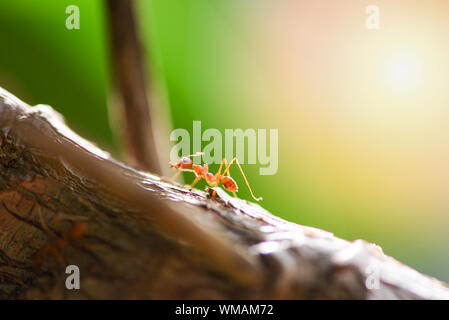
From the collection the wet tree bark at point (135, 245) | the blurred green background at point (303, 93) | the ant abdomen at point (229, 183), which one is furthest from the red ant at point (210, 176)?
the blurred green background at point (303, 93)

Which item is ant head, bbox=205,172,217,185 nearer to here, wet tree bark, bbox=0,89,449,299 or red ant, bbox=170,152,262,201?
red ant, bbox=170,152,262,201

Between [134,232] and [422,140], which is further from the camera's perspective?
[422,140]

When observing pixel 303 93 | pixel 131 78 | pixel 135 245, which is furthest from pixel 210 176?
pixel 303 93

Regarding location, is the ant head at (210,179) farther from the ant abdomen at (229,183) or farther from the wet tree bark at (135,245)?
the wet tree bark at (135,245)

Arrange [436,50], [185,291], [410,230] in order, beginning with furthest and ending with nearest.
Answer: [410,230] < [436,50] < [185,291]

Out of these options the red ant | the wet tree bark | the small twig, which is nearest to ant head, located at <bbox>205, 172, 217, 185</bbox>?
the red ant

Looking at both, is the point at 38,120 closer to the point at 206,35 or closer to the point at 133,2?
the point at 133,2

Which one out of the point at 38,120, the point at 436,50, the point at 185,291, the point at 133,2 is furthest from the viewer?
the point at 436,50
